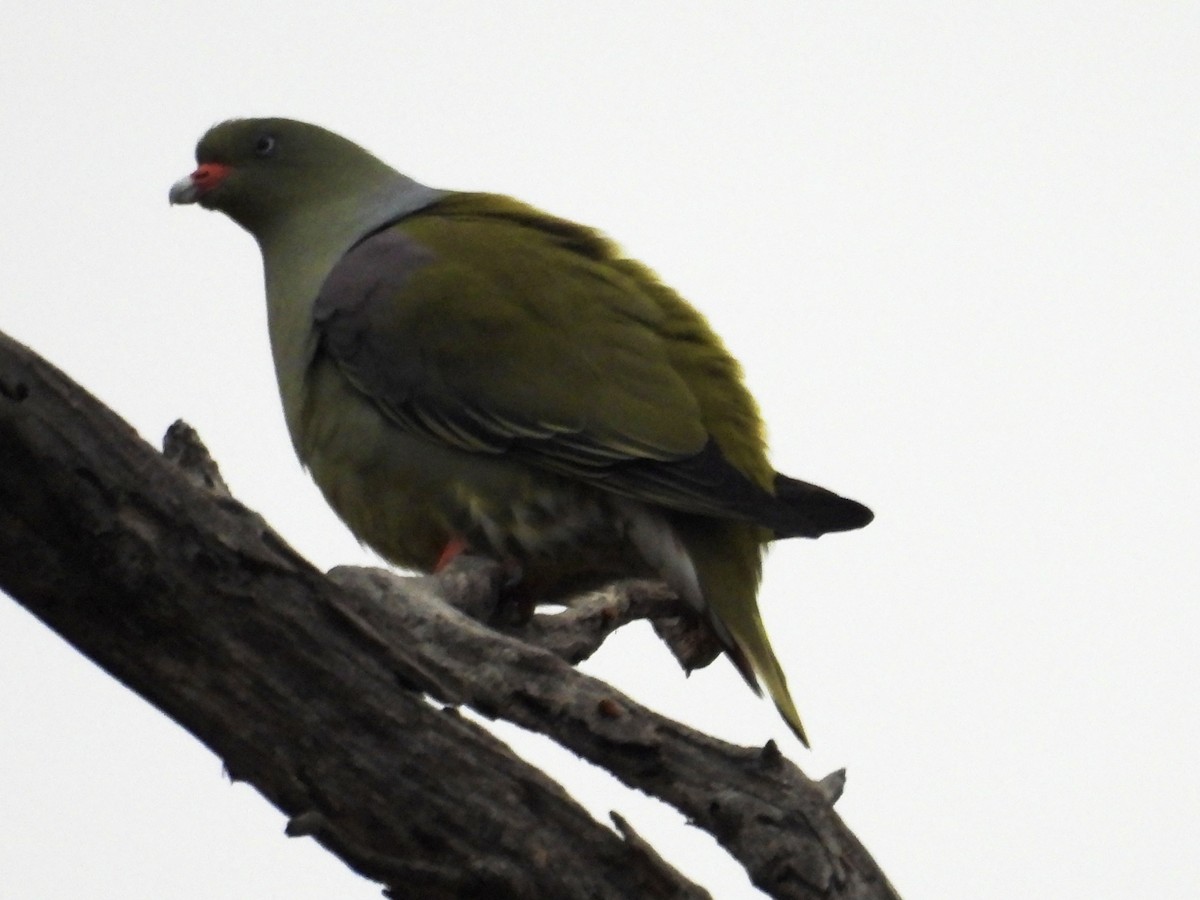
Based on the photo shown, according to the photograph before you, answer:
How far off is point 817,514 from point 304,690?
5.12 ft

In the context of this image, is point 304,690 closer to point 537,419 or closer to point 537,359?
point 537,419

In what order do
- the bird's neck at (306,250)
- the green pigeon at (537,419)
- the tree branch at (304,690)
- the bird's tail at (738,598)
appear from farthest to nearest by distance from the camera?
the bird's neck at (306,250)
the green pigeon at (537,419)
the bird's tail at (738,598)
the tree branch at (304,690)

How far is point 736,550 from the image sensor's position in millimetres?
4141

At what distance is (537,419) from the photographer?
4.16 meters

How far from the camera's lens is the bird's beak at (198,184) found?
5.24 m

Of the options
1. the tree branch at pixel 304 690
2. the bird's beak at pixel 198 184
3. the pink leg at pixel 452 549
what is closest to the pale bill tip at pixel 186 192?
the bird's beak at pixel 198 184

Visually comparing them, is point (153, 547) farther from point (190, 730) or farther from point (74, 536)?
point (190, 730)

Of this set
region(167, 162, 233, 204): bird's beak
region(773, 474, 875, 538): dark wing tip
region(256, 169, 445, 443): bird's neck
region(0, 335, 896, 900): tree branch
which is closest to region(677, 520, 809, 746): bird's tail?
region(773, 474, 875, 538): dark wing tip

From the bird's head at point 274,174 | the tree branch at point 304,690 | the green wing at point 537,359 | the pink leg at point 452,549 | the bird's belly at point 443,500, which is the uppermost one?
the bird's head at point 274,174

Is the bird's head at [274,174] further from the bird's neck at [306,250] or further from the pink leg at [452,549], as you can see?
the pink leg at [452,549]

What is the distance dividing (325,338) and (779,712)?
1521 millimetres

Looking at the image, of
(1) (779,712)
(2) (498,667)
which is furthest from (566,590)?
(2) (498,667)

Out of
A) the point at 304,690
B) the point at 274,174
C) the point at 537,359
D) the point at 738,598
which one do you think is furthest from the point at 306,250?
the point at 304,690

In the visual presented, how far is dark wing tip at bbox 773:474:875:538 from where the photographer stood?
3.91 metres
